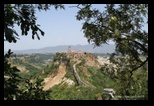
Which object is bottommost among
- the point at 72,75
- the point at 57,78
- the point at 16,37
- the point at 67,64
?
the point at 57,78

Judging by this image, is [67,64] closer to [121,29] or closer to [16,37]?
[121,29]

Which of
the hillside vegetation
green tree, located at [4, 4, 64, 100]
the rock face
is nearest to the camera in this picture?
green tree, located at [4, 4, 64, 100]

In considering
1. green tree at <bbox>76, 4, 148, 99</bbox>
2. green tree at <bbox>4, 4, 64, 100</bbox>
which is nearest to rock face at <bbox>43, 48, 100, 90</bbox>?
green tree at <bbox>76, 4, 148, 99</bbox>

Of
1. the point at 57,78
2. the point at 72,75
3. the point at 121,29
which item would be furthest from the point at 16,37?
the point at 57,78

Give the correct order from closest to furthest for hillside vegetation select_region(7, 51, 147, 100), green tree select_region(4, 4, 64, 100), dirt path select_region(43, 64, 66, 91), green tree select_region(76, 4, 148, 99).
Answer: green tree select_region(4, 4, 64, 100) → green tree select_region(76, 4, 148, 99) → hillside vegetation select_region(7, 51, 147, 100) → dirt path select_region(43, 64, 66, 91)

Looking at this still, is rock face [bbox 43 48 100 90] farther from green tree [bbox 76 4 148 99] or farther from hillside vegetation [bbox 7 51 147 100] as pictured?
green tree [bbox 76 4 148 99]

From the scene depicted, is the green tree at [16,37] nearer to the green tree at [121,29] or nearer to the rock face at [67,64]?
the green tree at [121,29]

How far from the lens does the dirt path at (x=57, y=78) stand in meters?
79.6

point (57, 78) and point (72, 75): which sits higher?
point (72, 75)

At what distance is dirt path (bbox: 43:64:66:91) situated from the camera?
261 feet

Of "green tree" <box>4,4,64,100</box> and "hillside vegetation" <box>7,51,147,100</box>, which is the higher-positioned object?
"green tree" <box>4,4,64,100</box>

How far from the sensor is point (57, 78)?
3211 inches

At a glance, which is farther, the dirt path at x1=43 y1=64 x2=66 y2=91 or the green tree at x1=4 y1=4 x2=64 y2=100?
the dirt path at x1=43 y1=64 x2=66 y2=91

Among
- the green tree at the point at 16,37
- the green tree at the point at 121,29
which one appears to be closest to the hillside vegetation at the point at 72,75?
the green tree at the point at 121,29
